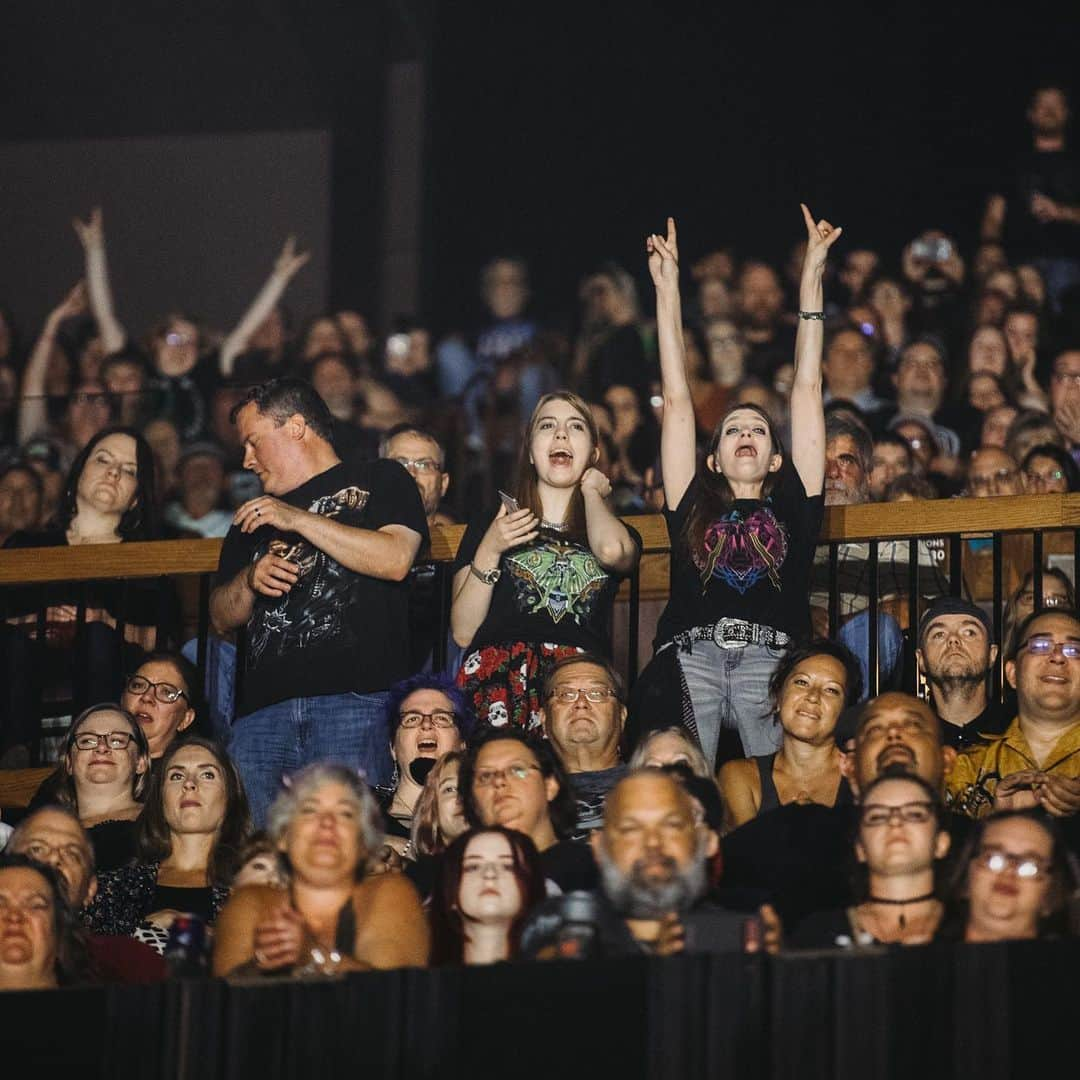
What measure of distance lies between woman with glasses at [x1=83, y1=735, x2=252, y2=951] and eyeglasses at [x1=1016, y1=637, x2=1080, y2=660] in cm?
233

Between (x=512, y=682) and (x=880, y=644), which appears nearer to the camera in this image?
(x=512, y=682)

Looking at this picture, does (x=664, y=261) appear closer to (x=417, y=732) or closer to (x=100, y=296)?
(x=417, y=732)

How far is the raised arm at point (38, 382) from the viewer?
481 inches

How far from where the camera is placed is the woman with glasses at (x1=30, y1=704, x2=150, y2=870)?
778 centimetres

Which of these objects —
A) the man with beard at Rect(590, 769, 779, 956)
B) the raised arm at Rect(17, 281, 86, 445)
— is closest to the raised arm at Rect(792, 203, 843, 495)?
the man with beard at Rect(590, 769, 779, 956)

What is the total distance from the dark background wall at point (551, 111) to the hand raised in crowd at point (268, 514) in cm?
791

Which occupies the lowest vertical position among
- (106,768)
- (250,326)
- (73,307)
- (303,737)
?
(106,768)

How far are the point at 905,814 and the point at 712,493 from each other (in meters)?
1.80

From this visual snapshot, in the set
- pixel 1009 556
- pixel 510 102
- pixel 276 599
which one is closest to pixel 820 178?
pixel 510 102

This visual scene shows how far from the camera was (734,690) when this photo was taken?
767 centimetres

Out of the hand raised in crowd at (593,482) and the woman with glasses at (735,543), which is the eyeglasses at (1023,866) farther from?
the hand raised in crowd at (593,482)

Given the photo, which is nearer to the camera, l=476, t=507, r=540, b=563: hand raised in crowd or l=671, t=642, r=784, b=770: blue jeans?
l=671, t=642, r=784, b=770: blue jeans

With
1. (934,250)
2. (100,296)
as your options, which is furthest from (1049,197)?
(100,296)

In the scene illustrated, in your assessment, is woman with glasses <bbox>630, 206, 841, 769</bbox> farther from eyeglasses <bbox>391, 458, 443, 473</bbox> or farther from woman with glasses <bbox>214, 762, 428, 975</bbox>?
woman with glasses <bbox>214, 762, 428, 975</bbox>
